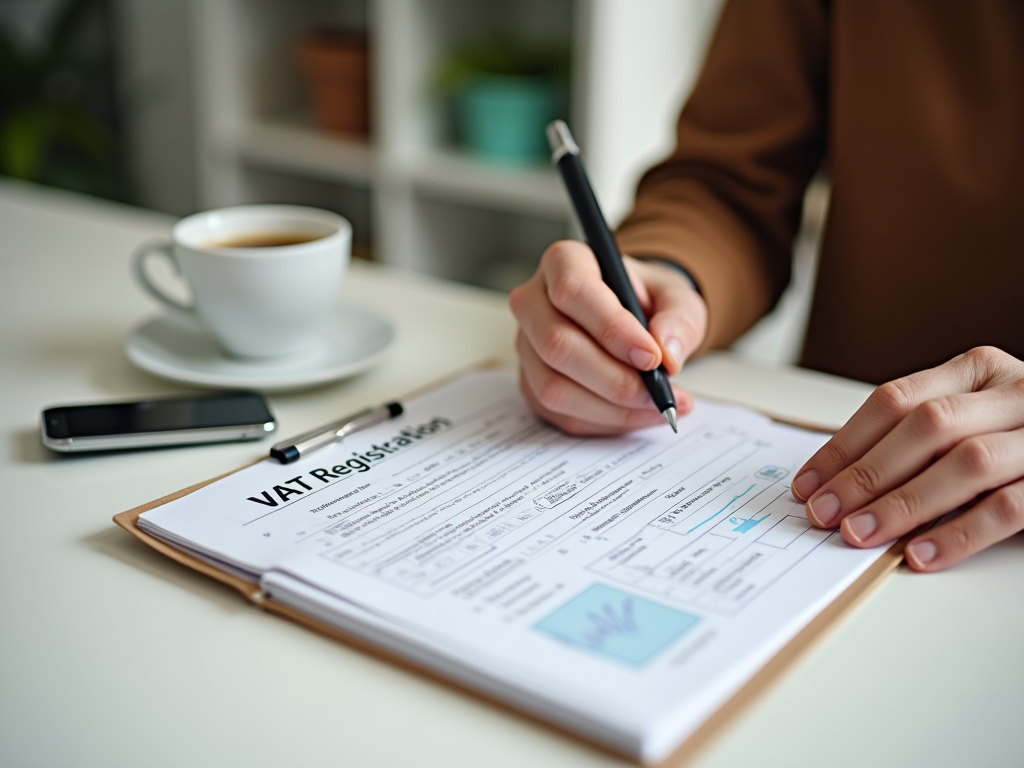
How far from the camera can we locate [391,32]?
189cm

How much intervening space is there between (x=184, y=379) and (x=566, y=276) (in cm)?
28

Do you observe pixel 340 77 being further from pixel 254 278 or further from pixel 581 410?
pixel 581 410

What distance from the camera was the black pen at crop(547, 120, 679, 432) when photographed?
23.6 inches

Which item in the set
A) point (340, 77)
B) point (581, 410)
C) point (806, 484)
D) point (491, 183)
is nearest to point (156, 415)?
point (581, 410)

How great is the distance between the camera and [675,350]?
0.63 meters

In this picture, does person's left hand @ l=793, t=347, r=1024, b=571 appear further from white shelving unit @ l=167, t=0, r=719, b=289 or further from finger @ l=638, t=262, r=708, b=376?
white shelving unit @ l=167, t=0, r=719, b=289

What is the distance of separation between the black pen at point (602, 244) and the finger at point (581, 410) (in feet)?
0.06

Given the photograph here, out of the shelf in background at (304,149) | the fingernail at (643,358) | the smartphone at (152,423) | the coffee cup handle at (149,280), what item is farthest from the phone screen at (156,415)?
the shelf in background at (304,149)

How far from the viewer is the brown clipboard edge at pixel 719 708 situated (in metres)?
0.38

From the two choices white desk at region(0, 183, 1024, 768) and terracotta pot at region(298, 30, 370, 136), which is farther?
terracotta pot at region(298, 30, 370, 136)

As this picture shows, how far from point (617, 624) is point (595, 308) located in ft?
0.77

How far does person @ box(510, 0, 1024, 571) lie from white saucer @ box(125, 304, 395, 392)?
150 millimetres

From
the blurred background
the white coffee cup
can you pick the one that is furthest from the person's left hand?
the blurred background

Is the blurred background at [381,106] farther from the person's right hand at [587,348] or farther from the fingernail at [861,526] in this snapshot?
the fingernail at [861,526]
